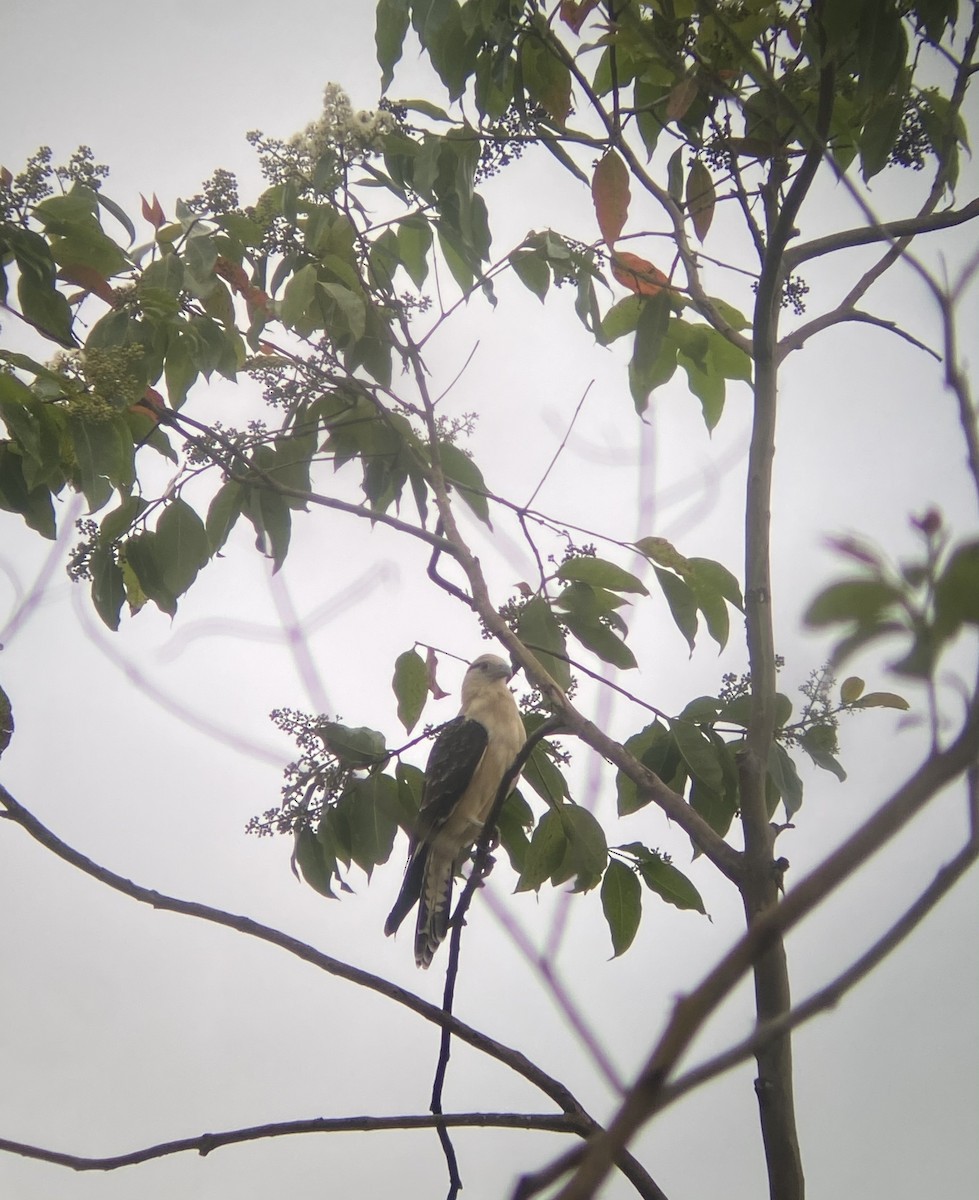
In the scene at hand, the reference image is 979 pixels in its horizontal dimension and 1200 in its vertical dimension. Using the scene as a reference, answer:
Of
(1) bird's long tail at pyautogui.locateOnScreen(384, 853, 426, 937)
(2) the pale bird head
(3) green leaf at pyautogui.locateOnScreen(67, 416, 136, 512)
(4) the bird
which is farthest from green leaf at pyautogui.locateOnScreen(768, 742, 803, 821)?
(2) the pale bird head

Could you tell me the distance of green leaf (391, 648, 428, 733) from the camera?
3.28 m

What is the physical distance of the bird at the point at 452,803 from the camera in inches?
187

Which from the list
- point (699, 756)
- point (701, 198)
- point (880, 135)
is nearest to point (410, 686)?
point (699, 756)

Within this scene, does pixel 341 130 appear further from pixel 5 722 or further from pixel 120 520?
pixel 5 722

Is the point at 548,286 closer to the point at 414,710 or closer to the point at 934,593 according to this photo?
the point at 414,710

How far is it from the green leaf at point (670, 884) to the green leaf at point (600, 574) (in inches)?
29.3

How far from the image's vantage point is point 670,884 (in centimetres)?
291

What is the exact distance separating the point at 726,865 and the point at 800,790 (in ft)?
3.10

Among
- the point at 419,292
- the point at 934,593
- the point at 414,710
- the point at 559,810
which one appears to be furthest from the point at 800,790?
the point at 934,593

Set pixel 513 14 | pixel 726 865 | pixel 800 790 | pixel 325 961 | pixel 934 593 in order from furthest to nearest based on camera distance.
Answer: pixel 800 790, pixel 513 14, pixel 726 865, pixel 325 961, pixel 934 593

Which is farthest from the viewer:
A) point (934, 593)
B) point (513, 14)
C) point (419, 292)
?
point (419, 292)

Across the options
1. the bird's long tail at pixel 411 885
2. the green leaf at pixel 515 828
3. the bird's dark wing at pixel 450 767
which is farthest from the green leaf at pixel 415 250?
the bird's long tail at pixel 411 885

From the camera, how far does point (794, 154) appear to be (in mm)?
2928

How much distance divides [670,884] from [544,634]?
0.76m
